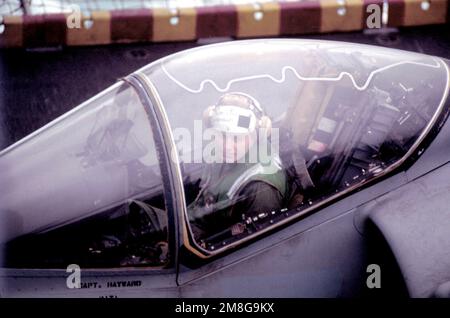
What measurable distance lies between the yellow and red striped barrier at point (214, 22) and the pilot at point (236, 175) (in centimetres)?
231

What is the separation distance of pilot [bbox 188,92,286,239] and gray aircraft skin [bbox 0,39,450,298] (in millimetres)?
51

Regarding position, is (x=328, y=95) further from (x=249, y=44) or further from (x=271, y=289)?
(x=271, y=289)

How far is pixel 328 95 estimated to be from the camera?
2.92 meters

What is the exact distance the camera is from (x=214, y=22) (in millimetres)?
4930

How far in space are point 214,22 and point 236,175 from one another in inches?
101

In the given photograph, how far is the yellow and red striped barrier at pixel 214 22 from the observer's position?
16.0ft

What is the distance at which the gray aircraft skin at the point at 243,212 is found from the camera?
2.45 meters

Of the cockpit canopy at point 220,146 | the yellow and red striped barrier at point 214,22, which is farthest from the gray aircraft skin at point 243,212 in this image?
the yellow and red striped barrier at point 214,22

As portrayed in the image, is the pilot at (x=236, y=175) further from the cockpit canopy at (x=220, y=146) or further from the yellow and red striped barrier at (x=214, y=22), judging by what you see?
the yellow and red striped barrier at (x=214, y=22)

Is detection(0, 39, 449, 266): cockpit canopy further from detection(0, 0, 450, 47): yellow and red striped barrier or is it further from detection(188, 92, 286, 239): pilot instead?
detection(0, 0, 450, 47): yellow and red striped barrier

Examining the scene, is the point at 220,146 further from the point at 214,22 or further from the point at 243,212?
the point at 214,22

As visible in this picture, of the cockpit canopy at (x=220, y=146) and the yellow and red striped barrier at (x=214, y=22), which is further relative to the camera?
the yellow and red striped barrier at (x=214, y=22)

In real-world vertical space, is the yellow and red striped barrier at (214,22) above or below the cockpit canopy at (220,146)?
above
